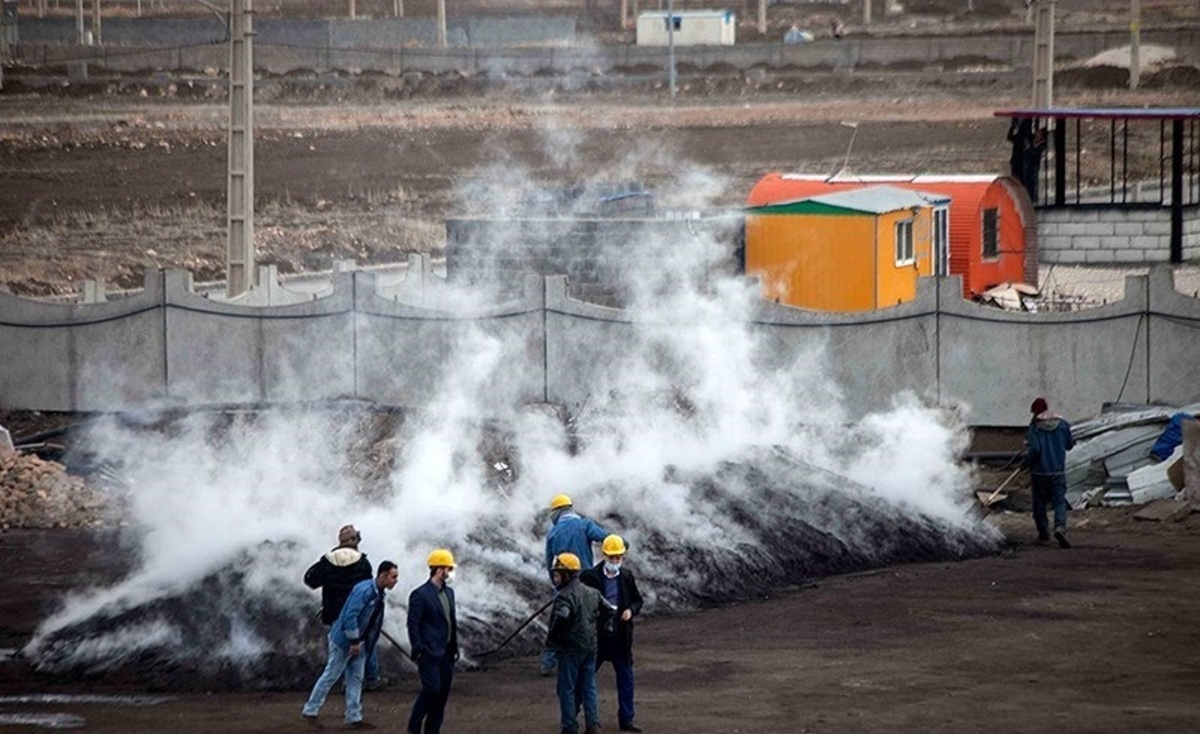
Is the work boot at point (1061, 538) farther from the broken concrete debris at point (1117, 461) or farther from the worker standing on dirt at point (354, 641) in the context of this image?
the worker standing on dirt at point (354, 641)

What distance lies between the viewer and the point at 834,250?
3181cm

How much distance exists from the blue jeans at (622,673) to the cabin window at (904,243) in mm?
18637

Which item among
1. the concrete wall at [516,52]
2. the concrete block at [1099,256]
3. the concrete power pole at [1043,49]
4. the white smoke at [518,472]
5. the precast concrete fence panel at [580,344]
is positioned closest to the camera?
the white smoke at [518,472]

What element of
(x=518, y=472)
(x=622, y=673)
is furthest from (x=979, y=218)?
(x=622, y=673)

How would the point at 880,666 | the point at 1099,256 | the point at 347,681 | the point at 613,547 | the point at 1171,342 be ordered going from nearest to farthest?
the point at 347,681
the point at 613,547
the point at 880,666
the point at 1171,342
the point at 1099,256

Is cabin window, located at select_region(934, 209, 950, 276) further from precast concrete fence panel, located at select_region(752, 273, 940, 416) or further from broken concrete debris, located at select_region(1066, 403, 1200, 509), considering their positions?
broken concrete debris, located at select_region(1066, 403, 1200, 509)

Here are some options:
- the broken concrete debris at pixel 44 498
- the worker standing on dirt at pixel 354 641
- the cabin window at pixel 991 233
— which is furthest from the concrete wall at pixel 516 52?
the worker standing on dirt at pixel 354 641

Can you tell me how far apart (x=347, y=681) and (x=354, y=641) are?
32 cm

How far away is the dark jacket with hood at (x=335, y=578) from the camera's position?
1523 cm

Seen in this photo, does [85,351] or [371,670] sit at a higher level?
[85,351]

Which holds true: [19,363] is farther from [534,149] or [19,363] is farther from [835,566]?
[534,149]

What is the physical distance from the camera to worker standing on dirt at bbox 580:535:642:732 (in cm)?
1433

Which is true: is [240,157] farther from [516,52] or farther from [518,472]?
[516,52]

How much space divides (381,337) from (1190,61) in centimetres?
5659
